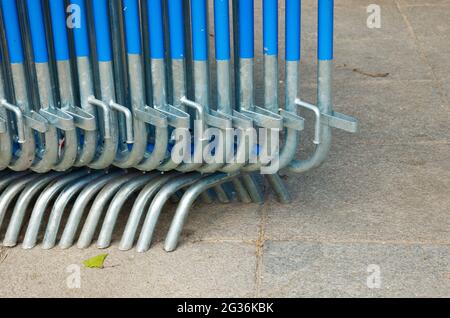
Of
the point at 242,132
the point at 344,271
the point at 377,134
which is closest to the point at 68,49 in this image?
the point at 242,132

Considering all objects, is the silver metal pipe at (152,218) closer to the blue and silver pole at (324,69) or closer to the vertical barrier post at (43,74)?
the vertical barrier post at (43,74)

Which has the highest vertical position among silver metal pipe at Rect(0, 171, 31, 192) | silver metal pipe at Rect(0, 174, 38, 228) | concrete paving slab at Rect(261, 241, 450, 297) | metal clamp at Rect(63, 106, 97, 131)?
metal clamp at Rect(63, 106, 97, 131)

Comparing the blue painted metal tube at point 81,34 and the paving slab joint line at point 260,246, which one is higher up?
the blue painted metal tube at point 81,34

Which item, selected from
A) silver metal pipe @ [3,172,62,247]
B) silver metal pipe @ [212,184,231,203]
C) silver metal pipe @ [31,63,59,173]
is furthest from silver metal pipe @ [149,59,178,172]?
silver metal pipe @ [3,172,62,247]

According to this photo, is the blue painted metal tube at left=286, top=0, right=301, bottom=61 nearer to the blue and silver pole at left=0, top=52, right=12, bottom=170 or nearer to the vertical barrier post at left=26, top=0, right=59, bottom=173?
the vertical barrier post at left=26, top=0, right=59, bottom=173

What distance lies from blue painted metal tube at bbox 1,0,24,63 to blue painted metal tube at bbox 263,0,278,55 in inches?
40.6

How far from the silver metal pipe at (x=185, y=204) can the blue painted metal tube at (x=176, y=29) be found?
2.10 ft

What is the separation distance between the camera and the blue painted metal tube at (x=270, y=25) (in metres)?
3.34

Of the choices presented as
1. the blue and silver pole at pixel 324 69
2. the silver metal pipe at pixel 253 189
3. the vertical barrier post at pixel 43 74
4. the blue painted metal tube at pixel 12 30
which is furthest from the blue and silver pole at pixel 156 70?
the blue and silver pole at pixel 324 69

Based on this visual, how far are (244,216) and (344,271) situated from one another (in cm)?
67

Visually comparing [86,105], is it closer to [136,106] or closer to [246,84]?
[136,106]

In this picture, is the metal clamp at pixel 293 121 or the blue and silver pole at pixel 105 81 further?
the metal clamp at pixel 293 121

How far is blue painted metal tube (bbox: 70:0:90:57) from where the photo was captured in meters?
3.29

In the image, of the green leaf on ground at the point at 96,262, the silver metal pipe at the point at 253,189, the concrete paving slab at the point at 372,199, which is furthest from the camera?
the silver metal pipe at the point at 253,189
